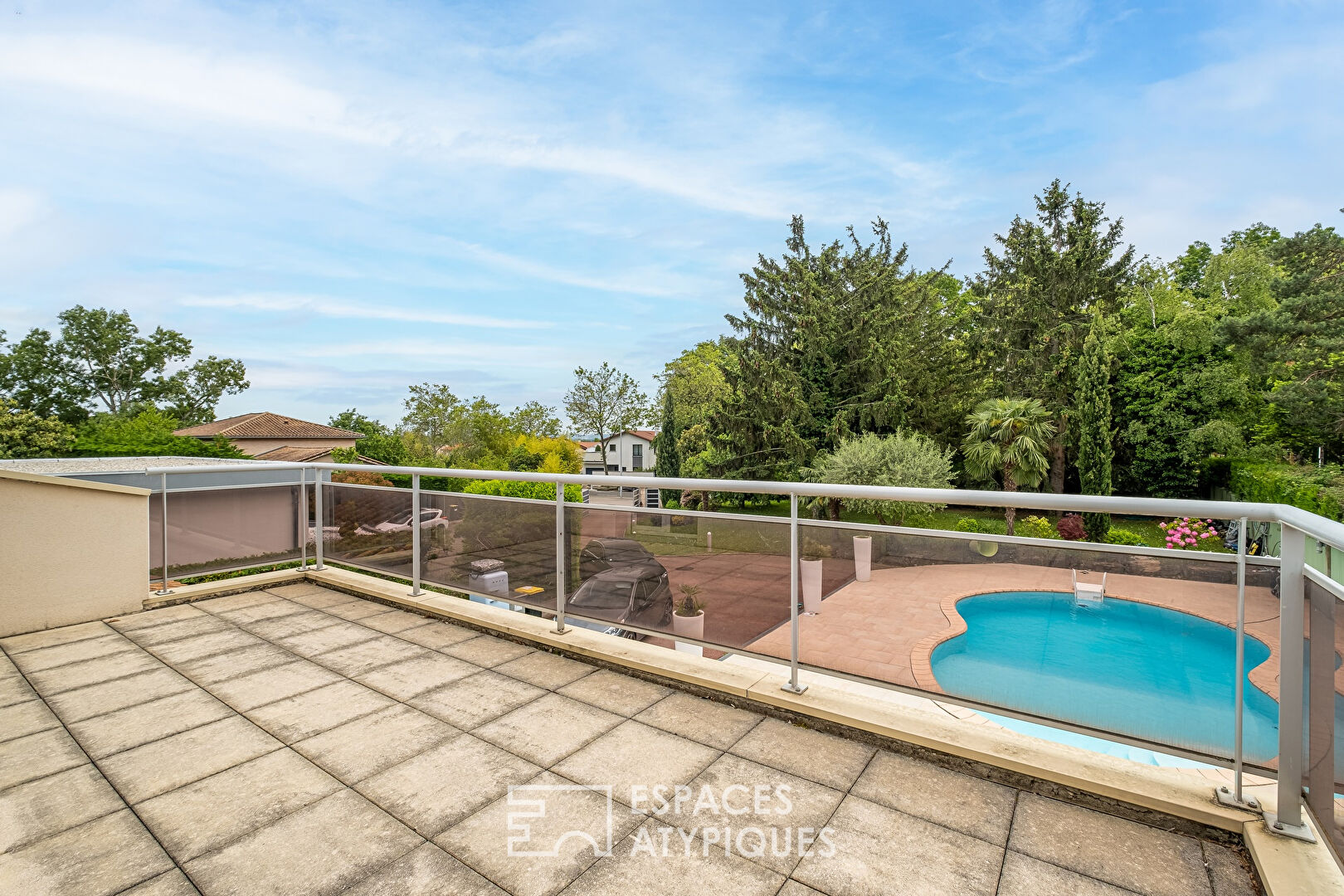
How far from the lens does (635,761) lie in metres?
2.42

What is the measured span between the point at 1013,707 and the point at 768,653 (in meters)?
1.10

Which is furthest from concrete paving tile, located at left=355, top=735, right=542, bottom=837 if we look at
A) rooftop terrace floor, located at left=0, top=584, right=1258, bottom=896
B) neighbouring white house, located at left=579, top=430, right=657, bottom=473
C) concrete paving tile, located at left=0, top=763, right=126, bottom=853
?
neighbouring white house, located at left=579, top=430, right=657, bottom=473

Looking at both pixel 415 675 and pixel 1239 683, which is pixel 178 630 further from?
pixel 1239 683

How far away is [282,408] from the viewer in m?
44.7

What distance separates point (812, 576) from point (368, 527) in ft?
13.5

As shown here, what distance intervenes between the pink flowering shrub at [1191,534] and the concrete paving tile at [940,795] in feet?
4.21

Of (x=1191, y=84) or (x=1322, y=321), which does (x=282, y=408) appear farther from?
(x=1322, y=321)

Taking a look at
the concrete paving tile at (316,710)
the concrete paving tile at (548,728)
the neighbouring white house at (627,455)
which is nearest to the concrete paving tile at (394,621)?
the concrete paving tile at (316,710)

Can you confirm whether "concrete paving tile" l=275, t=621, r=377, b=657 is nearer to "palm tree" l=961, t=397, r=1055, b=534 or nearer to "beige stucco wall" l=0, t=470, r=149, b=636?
"beige stucco wall" l=0, t=470, r=149, b=636

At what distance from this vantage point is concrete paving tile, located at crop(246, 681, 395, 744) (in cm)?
272

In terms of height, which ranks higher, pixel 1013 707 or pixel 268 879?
pixel 1013 707

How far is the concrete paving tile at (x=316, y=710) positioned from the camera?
2719mm

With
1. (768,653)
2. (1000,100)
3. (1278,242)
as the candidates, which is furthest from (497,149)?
(1278,242)
